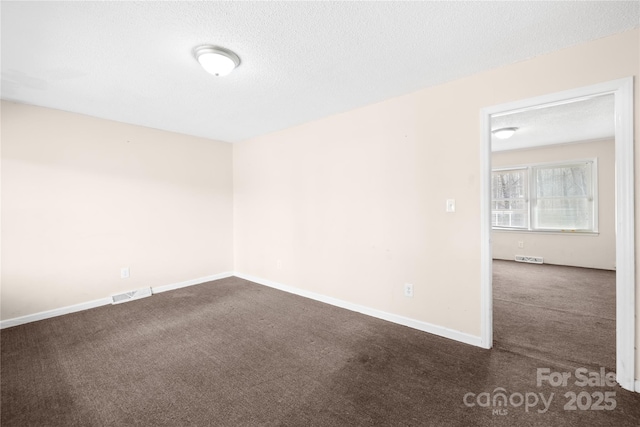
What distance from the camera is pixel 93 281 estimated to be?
3.45 metres

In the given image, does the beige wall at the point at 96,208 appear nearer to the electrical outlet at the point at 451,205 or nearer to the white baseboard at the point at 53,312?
the white baseboard at the point at 53,312

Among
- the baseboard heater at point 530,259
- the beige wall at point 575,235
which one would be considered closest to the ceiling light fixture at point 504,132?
the beige wall at point 575,235

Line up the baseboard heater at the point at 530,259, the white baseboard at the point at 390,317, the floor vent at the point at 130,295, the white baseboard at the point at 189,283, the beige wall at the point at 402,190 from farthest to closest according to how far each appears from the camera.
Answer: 1. the baseboard heater at the point at 530,259
2. the white baseboard at the point at 189,283
3. the floor vent at the point at 130,295
4. the white baseboard at the point at 390,317
5. the beige wall at the point at 402,190

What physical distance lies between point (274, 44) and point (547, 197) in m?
6.40

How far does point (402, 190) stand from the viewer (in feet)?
9.39

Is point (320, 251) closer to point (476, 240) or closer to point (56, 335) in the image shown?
point (476, 240)

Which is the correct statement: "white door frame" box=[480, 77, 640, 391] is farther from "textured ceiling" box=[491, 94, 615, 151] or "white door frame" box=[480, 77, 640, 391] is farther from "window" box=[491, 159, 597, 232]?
"window" box=[491, 159, 597, 232]

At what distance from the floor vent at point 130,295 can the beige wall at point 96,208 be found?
78mm

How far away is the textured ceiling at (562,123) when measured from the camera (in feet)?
11.0

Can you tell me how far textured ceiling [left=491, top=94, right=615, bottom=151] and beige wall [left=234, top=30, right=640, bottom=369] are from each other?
41.3 inches

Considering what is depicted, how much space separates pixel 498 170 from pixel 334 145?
4846 mm

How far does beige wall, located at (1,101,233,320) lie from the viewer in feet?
9.71

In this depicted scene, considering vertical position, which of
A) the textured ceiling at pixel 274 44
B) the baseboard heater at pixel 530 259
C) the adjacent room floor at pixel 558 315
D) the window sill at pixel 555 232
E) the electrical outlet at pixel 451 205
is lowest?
the adjacent room floor at pixel 558 315

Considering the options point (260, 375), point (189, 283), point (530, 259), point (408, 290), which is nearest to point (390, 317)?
point (408, 290)
